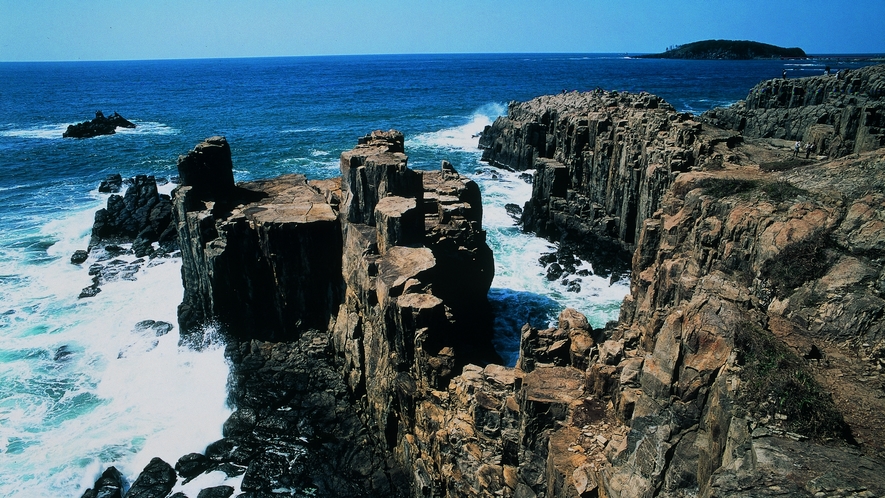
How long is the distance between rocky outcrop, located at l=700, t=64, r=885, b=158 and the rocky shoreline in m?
1.71

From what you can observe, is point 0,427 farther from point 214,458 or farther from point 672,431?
point 672,431

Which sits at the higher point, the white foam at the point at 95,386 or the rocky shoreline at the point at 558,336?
the rocky shoreline at the point at 558,336

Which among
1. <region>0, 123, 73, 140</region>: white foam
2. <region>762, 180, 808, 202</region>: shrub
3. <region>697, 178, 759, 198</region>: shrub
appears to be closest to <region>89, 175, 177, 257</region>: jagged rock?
<region>697, 178, 759, 198</region>: shrub

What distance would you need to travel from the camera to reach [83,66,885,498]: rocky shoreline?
36.3ft

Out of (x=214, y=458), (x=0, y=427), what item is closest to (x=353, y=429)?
(x=214, y=458)

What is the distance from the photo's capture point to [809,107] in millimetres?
60750

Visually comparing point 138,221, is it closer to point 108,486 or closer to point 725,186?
point 108,486

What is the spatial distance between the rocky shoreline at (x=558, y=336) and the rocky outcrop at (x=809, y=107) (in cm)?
171

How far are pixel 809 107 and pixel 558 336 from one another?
58.2 m

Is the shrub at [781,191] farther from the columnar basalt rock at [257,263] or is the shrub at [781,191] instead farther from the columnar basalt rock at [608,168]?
the columnar basalt rock at [257,263]

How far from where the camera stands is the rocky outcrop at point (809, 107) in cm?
4097

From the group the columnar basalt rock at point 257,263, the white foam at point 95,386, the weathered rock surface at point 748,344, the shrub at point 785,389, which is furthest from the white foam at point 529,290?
the shrub at point 785,389

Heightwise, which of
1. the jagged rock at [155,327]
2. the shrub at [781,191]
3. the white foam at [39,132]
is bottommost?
the jagged rock at [155,327]

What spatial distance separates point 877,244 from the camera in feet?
49.5
